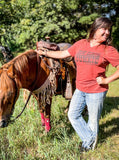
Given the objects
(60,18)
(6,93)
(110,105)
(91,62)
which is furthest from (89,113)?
(60,18)

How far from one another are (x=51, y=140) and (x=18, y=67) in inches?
52.9

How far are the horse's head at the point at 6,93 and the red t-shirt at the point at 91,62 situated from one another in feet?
2.59

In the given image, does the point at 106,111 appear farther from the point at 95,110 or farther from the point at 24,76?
the point at 24,76

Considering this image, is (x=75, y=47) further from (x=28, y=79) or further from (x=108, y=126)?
(x=108, y=126)

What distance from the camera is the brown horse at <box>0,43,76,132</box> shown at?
152cm

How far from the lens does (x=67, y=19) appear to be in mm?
9227

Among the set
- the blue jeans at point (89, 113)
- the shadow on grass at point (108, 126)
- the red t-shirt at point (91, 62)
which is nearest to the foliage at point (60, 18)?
the shadow on grass at point (108, 126)

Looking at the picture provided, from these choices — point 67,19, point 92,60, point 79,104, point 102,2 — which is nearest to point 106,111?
point 79,104

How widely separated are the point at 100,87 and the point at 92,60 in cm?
36

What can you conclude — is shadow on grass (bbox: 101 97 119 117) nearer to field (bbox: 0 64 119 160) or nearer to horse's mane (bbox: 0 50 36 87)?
field (bbox: 0 64 119 160)

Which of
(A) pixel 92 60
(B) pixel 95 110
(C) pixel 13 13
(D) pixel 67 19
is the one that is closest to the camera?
(A) pixel 92 60

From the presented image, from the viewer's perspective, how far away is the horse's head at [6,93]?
58.7 inches

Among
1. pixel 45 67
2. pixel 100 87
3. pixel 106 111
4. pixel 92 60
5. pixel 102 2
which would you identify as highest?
pixel 102 2

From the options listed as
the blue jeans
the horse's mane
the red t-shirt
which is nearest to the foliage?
the horse's mane
